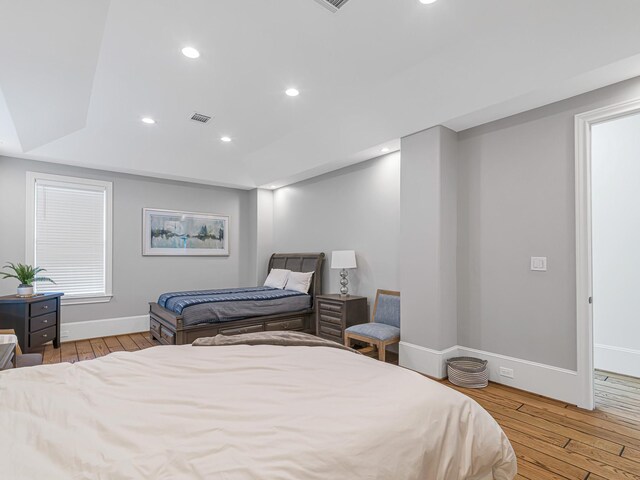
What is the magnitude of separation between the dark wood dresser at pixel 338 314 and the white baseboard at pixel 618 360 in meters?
2.54

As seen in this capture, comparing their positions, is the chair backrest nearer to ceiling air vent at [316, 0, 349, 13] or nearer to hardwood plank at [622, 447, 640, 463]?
hardwood plank at [622, 447, 640, 463]

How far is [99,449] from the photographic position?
1.04 metres

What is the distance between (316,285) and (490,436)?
3.91 meters

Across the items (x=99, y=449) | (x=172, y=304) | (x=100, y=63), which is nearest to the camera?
(x=99, y=449)

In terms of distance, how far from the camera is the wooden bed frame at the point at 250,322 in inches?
159

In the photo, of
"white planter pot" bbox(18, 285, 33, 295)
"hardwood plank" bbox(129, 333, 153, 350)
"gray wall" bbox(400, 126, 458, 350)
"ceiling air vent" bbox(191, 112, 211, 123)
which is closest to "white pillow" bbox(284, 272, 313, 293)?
"gray wall" bbox(400, 126, 458, 350)

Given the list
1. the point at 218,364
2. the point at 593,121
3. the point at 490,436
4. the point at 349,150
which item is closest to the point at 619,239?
the point at 593,121

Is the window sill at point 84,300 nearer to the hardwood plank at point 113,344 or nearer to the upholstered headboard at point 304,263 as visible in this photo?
the hardwood plank at point 113,344

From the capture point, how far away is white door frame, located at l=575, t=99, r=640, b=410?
8.91 feet

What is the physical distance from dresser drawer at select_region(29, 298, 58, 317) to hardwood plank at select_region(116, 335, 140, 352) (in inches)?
37.4

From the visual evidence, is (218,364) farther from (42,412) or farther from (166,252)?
(166,252)

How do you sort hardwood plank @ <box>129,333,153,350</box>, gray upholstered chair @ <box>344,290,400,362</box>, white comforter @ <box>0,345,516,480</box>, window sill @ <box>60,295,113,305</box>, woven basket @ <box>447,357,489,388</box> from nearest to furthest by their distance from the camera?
white comforter @ <box>0,345,516,480</box> < woven basket @ <box>447,357,489,388</box> < gray upholstered chair @ <box>344,290,400,362</box> < hardwood plank @ <box>129,333,153,350</box> < window sill @ <box>60,295,113,305</box>

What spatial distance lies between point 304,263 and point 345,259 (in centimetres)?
111

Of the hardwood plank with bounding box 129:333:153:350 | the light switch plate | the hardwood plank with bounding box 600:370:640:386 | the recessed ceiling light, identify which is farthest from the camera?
the hardwood plank with bounding box 129:333:153:350
